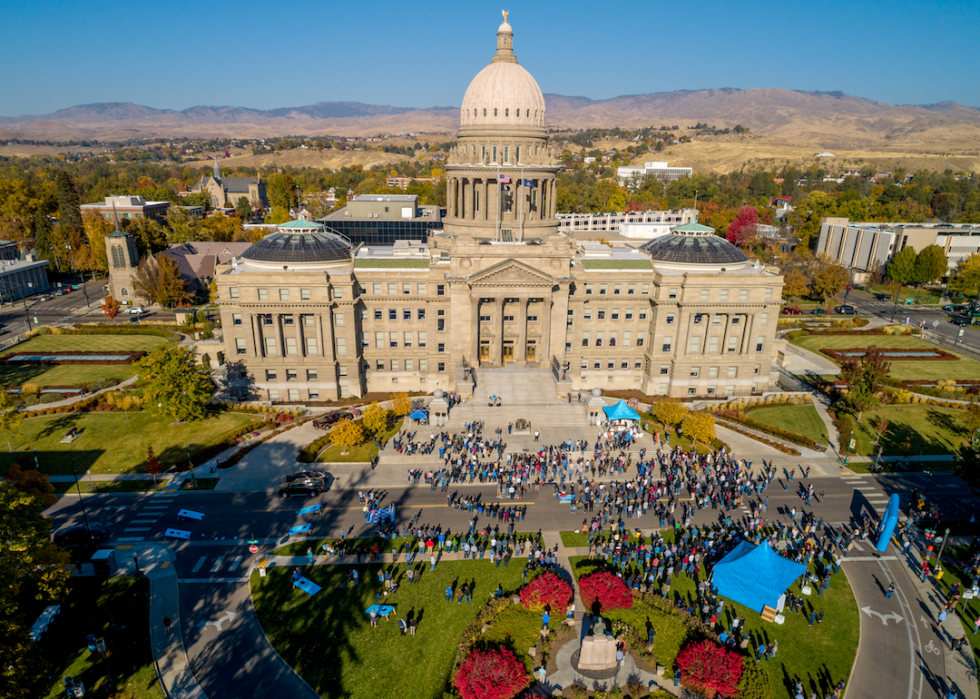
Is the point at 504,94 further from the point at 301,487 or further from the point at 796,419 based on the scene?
the point at 301,487

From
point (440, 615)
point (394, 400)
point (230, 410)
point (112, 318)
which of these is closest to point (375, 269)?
point (394, 400)

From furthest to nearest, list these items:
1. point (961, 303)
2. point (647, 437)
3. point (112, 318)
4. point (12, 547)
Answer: point (961, 303) → point (112, 318) → point (647, 437) → point (12, 547)

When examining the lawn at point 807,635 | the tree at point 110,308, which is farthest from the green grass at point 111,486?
the tree at point 110,308

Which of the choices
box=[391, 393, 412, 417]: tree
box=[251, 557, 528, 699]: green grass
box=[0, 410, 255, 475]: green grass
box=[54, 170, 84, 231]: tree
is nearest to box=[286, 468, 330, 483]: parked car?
box=[251, 557, 528, 699]: green grass

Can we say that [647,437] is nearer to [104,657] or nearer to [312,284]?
[312,284]

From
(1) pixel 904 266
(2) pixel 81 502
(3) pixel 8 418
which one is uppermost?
(1) pixel 904 266

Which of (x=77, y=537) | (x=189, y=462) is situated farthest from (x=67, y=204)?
(x=77, y=537)
